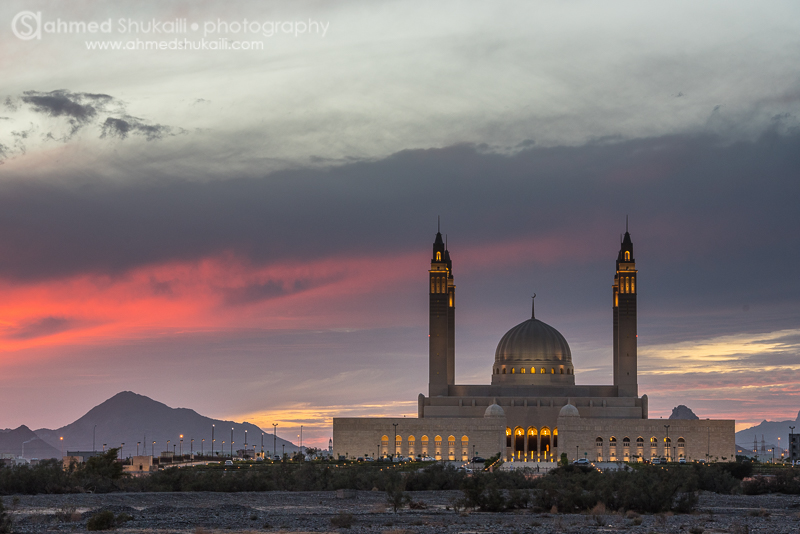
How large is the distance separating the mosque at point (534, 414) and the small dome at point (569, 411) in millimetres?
82

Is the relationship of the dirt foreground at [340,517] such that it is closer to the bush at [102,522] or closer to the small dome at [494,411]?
the bush at [102,522]

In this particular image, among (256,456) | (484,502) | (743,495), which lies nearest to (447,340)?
(256,456)

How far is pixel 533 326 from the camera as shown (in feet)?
329

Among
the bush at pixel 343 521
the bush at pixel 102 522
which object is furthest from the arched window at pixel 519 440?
the bush at pixel 102 522

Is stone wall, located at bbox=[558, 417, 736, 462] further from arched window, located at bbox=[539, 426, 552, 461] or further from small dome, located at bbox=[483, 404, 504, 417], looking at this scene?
small dome, located at bbox=[483, 404, 504, 417]

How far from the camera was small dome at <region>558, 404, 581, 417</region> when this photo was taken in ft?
292

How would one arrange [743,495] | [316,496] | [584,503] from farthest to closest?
[743,495] → [316,496] → [584,503]

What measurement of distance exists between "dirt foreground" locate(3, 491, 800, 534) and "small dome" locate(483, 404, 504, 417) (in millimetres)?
52773

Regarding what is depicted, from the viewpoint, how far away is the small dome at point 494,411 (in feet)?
293

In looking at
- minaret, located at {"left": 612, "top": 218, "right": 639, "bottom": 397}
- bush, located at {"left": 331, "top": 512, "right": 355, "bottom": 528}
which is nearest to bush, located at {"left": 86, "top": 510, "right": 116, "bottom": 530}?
bush, located at {"left": 331, "top": 512, "right": 355, "bottom": 528}

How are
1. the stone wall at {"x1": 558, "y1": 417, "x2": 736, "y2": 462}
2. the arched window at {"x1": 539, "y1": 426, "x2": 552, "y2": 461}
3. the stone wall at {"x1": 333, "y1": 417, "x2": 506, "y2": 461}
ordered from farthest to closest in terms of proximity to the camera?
the arched window at {"x1": 539, "y1": 426, "x2": 552, "y2": 461} → the stone wall at {"x1": 333, "y1": 417, "x2": 506, "y2": 461} → the stone wall at {"x1": 558, "y1": 417, "x2": 736, "y2": 462}

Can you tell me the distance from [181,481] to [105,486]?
327cm

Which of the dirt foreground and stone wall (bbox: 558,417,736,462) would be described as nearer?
the dirt foreground

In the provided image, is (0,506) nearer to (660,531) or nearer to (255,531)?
(255,531)
